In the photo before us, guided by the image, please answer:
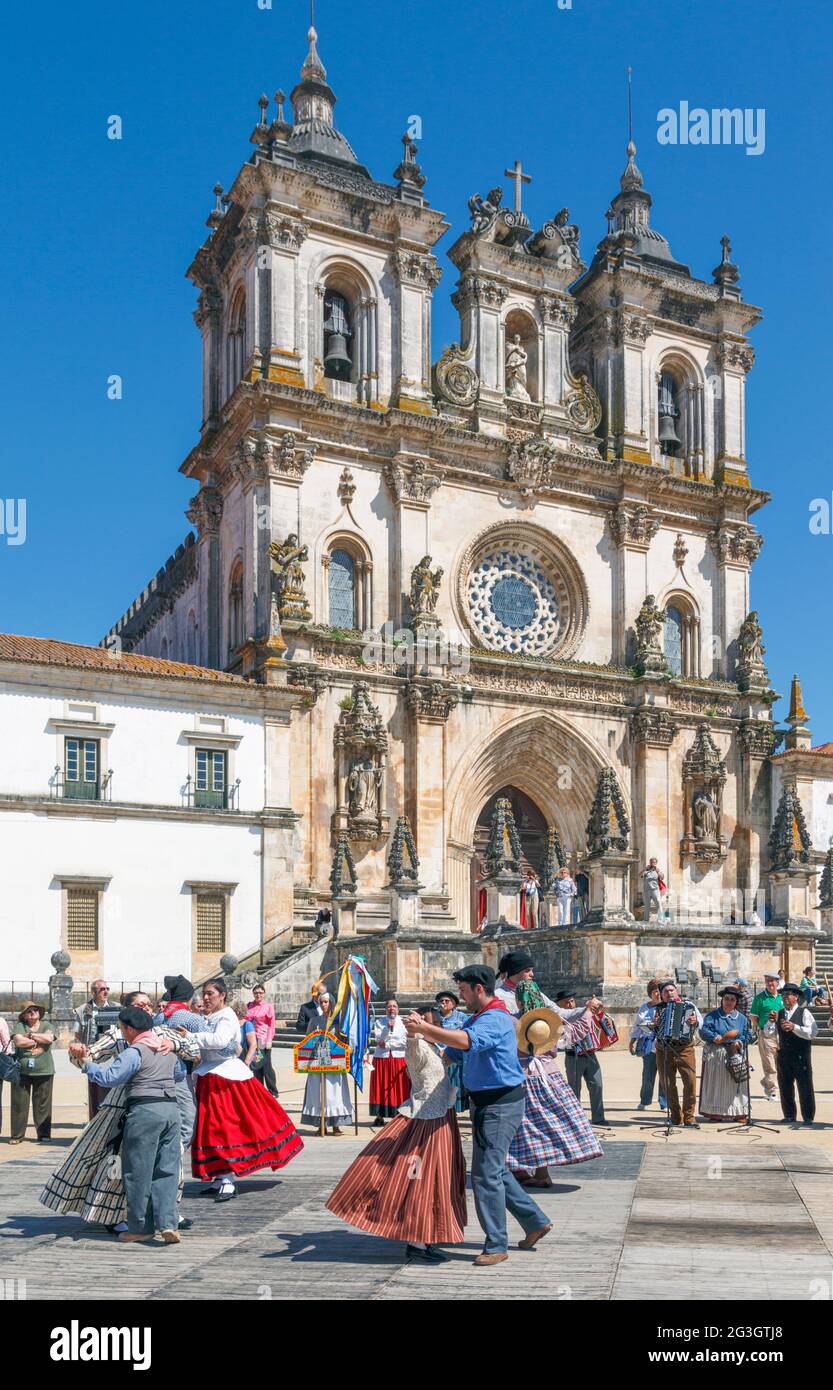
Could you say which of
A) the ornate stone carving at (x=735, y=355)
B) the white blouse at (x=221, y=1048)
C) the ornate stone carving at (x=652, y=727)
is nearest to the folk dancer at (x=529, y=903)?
the ornate stone carving at (x=652, y=727)

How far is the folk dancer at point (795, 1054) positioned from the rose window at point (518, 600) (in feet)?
75.9

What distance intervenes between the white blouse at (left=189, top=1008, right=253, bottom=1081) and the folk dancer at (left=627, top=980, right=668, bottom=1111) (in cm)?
630

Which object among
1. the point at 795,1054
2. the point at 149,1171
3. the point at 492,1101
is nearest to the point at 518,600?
the point at 795,1054

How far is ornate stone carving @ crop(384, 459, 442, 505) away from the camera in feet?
121

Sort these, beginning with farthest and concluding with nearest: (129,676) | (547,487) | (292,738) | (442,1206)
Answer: (547,487) → (292,738) → (129,676) → (442,1206)

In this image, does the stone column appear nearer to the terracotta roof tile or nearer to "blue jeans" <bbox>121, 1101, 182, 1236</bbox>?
the terracotta roof tile

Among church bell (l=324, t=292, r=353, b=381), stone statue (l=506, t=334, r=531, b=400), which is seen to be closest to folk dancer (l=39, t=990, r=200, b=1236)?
church bell (l=324, t=292, r=353, b=381)

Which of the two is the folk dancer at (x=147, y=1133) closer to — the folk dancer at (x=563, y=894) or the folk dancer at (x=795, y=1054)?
the folk dancer at (x=795, y=1054)

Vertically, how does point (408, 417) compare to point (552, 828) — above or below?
above

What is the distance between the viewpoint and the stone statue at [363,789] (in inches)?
1344
